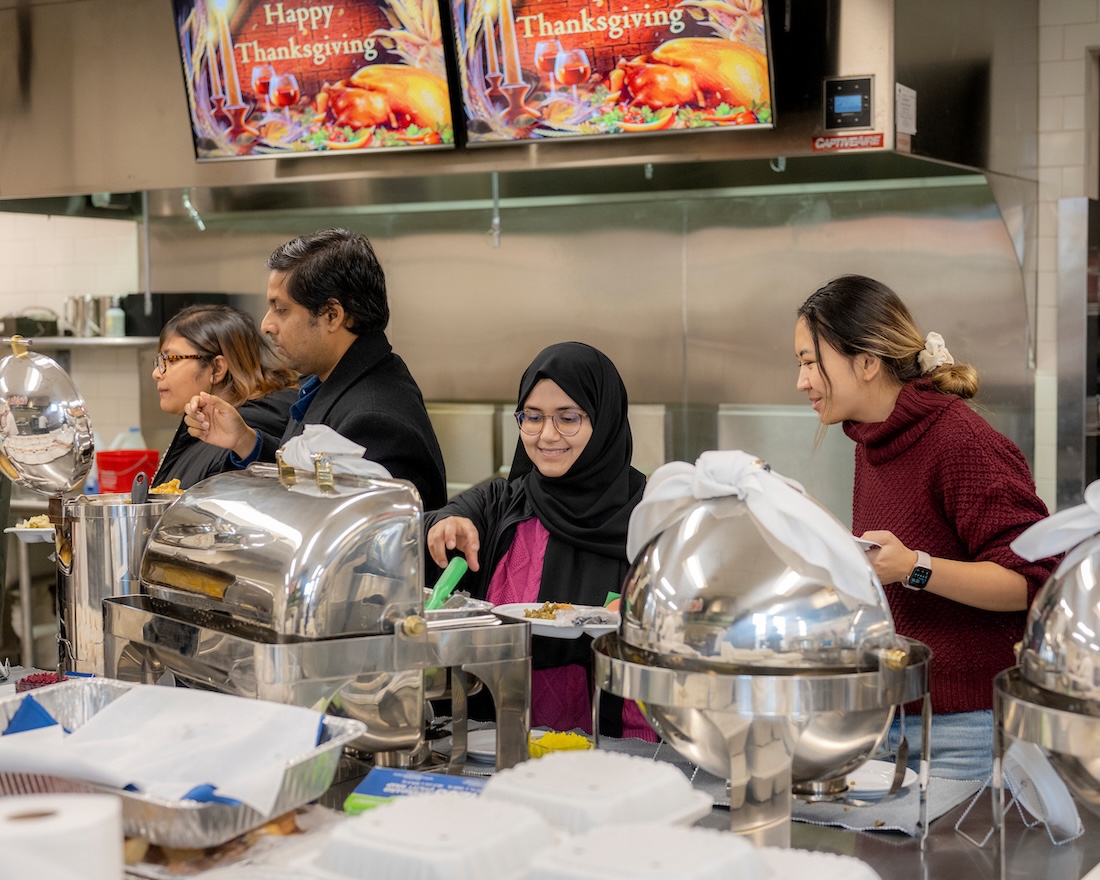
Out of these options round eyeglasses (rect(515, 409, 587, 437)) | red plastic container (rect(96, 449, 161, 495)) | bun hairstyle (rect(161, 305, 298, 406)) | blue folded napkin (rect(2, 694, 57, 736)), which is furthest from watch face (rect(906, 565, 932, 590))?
red plastic container (rect(96, 449, 161, 495))

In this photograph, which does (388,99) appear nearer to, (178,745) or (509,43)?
(509,43)

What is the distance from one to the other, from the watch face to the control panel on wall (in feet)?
6.24

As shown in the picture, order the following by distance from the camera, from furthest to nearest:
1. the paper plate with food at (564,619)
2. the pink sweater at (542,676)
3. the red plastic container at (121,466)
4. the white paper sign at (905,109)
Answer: the red plastic container at (121,466) → the white paper sign at (905,109) → the pink sweater at (542,676) → the paper plate with food at (564,619)

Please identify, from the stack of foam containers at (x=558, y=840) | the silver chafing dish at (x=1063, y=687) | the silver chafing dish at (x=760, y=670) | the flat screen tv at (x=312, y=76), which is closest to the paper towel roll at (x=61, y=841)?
the stack of foam containers at (x=558, y=840)

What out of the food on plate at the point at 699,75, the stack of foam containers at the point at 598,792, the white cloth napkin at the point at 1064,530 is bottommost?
the stack of foam containers at the point at 598,792

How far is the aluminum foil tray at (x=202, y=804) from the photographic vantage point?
4.10 ft

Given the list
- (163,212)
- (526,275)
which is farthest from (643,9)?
(163,212)

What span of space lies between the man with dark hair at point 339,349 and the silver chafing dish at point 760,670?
1.41 metres

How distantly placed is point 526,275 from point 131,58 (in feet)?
5.64

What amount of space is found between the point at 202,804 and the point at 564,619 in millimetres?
894

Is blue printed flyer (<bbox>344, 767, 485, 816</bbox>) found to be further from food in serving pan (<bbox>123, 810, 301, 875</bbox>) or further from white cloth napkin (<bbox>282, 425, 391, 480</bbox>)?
white cloth napkin (<bbox>282, 425, 391, 480</bbox>)

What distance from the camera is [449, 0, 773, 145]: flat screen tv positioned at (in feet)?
11.7

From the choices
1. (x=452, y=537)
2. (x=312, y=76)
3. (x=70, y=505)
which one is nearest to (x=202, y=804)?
(x=70, y=505)

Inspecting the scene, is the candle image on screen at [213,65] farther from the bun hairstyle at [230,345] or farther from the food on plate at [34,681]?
the food on plate at [34,681]
